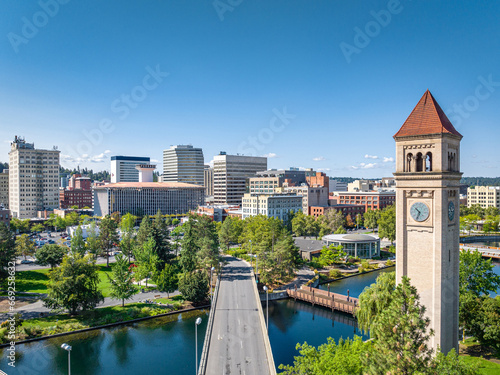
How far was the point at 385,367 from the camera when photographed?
2080 centimetres

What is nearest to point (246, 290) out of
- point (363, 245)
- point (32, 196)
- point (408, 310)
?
point (408, 310)

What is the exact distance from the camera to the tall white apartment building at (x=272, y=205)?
12100cm

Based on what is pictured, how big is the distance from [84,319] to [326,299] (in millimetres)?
35119

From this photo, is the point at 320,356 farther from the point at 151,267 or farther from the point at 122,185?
the point at 122,185

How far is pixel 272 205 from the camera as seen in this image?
12175 cm

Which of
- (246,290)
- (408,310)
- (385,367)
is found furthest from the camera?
(246,290)

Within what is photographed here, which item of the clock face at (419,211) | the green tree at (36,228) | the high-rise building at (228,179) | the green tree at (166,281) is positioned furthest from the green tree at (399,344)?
the high-rise building at (228,179)

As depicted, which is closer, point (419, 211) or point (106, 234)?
point (419, 211)

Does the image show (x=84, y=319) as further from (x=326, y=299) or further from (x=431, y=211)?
(x=431, y=211)

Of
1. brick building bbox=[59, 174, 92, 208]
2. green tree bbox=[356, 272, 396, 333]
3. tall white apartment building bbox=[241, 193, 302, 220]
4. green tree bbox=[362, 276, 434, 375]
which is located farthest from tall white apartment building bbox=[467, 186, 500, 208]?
brick building bbox=[59, 174, 92, 208]

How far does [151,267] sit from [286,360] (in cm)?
2973

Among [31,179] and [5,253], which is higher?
[31,179]

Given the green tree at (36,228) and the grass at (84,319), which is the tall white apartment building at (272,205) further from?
the green tree at (36,228)

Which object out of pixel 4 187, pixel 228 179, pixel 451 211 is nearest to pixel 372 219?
pixel 228 179
